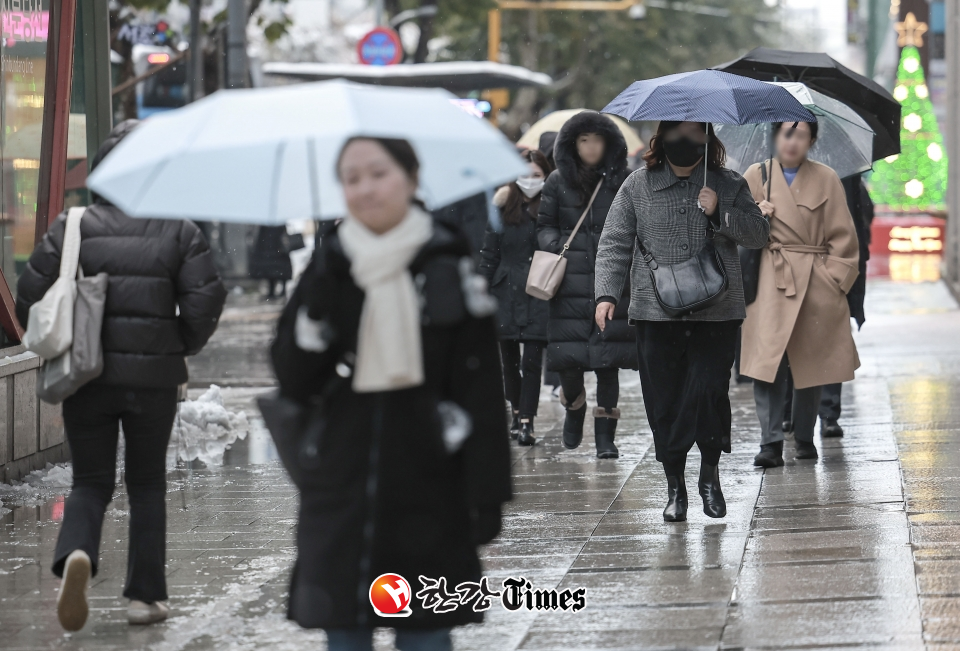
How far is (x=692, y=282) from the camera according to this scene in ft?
20.4

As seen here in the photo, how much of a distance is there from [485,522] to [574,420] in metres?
5.08

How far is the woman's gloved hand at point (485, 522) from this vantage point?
3.44 meters

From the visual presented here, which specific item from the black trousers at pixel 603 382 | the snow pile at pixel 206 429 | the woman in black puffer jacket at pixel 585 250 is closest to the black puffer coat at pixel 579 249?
the woman in black puffer jacket at pixel 585 250

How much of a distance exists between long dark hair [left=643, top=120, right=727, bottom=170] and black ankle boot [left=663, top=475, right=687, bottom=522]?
1.40 m

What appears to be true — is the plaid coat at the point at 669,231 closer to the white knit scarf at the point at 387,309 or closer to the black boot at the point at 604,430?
the black boot at the point at 604,430

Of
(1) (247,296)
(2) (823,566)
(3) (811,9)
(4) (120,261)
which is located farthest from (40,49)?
(3) (811,9)

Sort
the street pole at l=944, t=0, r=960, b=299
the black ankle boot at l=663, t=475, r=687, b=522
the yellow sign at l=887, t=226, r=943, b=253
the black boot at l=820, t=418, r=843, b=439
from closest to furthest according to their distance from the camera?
the black ankle boot at l=663, t=475, r=687, b=522, the black boot at l=820, t=418, r=843, b=439, the street pole at l=944, t=0, r=960, b=299, the yellow sign at l=887, t=226, r=943, b=253

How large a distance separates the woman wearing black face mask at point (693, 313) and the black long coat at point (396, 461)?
2945 millimetres

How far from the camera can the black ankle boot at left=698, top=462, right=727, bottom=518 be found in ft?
21.1

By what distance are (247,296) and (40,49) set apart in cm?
1291

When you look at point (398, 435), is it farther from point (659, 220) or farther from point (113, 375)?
point (659, 220)

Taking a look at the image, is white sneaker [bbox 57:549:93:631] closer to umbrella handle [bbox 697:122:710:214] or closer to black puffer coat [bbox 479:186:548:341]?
umbrella handle [bbox 697:122:710:214]

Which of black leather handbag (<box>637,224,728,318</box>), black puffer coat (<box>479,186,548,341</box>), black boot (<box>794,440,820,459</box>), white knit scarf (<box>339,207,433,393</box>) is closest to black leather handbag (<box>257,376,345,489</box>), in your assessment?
white knit scarf (<box>339,207,433,393</box>)

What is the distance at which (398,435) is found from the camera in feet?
11.3
